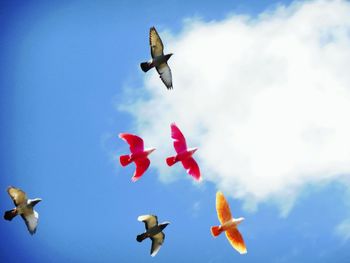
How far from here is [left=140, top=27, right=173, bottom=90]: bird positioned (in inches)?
502

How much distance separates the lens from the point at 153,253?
11.9m

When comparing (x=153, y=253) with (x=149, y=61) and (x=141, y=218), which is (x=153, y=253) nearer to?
(x=141, y=218)

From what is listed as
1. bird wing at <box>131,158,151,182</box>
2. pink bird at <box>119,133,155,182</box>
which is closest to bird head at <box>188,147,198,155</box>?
pink bird at <box>119,133,155,182</box>

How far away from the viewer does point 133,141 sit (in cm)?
1159

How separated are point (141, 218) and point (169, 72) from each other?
3556mm

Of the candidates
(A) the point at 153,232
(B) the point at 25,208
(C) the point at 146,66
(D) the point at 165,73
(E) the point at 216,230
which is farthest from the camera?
(D) the point at 165,73

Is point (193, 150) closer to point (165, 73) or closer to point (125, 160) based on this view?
point (125, 160)

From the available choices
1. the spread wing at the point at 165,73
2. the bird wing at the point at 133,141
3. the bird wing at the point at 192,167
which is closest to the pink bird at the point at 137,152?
the bird wing at the point at 133,141

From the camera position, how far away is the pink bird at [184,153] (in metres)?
11.4

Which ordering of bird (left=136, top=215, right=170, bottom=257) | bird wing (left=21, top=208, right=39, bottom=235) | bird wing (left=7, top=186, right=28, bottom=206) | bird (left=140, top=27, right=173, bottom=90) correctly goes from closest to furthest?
1. bird (left=136, top=215, right=170, bottom=257)
2. bird wing (left=7, top=186, right=28, bottom=206)
3. bird wing (left=21, top=208, right=39, bottom=235)
4. bird (left=140, top=27, right=173, bottom=90)

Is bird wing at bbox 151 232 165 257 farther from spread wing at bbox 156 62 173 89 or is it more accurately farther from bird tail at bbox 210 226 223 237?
spread wing at bbox 156 62 173 89

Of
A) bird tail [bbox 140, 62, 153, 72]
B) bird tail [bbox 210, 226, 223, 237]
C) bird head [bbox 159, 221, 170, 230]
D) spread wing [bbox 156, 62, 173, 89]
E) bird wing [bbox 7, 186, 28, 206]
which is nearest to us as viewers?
bird tail [bbox 210, 226, 223, 237]

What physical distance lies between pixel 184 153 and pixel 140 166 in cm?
98

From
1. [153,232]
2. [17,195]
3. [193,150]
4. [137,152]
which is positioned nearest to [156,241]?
[153,232]
